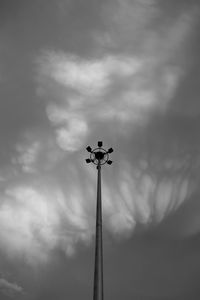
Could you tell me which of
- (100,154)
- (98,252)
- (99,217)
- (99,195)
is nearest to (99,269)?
(98,252)

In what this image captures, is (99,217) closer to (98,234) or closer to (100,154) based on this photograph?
(98,234)

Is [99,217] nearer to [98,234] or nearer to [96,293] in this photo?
[98,234]

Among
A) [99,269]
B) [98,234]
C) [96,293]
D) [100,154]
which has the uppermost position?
[100,154]

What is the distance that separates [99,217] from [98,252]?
235 cm

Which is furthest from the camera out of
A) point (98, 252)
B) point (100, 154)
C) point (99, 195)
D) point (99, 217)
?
point (100, 154)

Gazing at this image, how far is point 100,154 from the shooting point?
2447cm

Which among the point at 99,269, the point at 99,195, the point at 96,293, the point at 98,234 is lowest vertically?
the point at 96,293

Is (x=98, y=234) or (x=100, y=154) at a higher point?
(x=100, y=154)

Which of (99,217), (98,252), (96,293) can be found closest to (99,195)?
(99,217)

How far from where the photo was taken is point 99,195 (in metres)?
22.3

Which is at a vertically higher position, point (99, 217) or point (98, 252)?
point (99, 217)

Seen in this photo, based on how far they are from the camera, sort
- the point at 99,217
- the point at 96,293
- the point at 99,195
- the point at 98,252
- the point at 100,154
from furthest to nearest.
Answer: the point at 100,154
the point at 99,195
the point at 99,217
the point at 98,252
the point at 96,293

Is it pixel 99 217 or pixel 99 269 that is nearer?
pixel 99 269

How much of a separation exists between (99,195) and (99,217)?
2058mm
